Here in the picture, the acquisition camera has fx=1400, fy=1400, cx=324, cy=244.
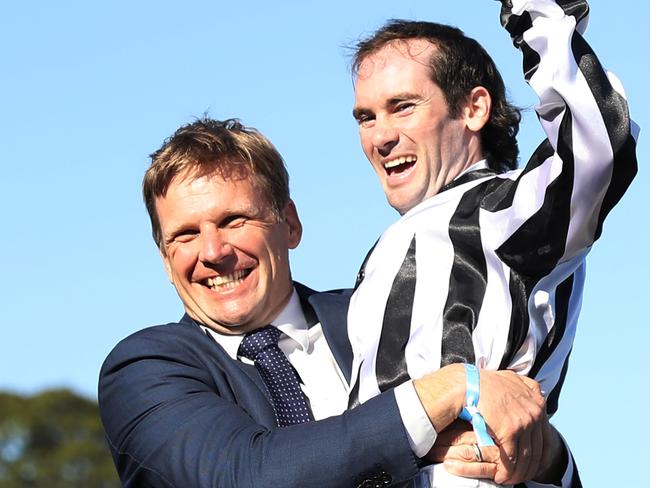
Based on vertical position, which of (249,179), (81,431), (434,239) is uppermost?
(249,179)

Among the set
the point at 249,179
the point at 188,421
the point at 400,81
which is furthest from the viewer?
the point at 249,179

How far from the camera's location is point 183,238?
16.0ft

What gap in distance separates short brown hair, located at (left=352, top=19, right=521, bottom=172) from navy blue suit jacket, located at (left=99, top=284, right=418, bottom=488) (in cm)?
84

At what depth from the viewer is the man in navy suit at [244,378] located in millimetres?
3979

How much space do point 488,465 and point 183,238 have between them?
1458mm

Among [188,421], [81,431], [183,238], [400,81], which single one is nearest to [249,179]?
[183,238]

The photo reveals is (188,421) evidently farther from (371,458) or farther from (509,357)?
(509,357)

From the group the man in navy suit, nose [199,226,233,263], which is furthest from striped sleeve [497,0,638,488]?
nose [199,226,233,263]

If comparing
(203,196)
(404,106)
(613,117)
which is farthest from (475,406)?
(203,196)

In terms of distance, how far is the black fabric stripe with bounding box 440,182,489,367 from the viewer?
4023 millimetres

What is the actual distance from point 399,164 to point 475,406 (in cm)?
101

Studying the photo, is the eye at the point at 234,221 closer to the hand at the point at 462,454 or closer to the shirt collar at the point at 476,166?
the shirt collar at the point at 476,166

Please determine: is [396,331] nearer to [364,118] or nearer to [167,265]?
[364,118]

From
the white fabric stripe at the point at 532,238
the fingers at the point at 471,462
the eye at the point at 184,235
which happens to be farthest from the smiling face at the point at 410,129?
the fingers at the point at 471,462
